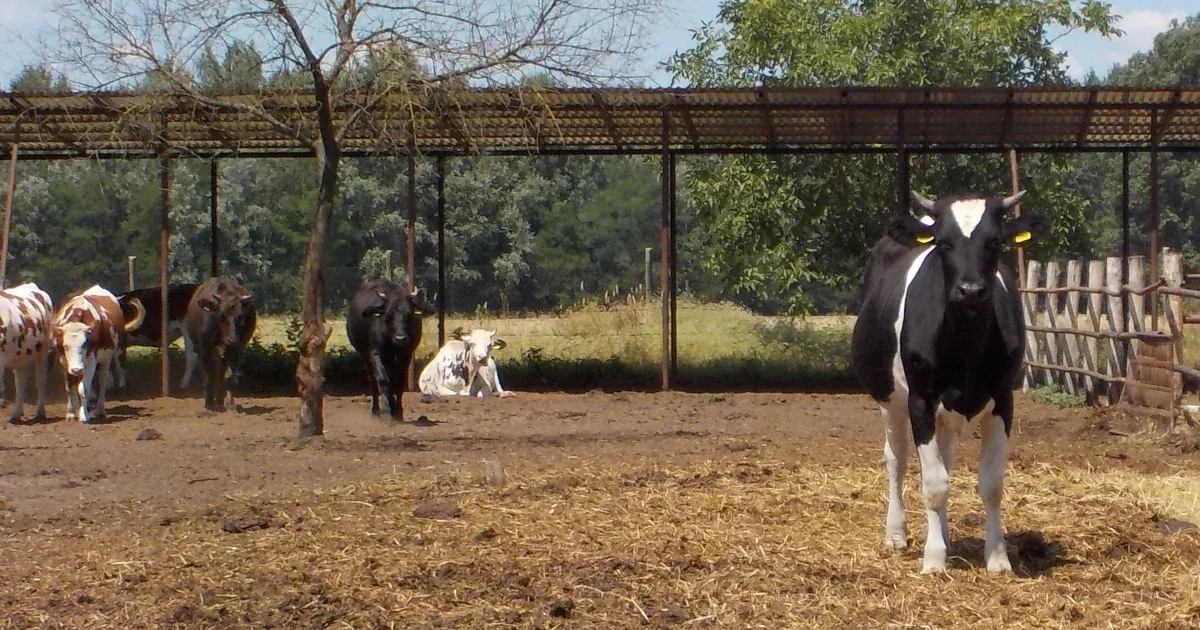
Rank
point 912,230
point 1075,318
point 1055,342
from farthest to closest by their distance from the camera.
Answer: point 1055,342 < point 1075,318 < point 912,230

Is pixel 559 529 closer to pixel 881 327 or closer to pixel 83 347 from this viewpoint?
pixel 881 327

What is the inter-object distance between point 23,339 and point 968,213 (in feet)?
39.1

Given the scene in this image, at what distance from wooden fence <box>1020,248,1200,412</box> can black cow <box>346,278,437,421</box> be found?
6.39 metres

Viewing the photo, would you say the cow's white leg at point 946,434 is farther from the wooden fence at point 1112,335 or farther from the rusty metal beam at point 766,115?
the rusty metal beam at point 766,115

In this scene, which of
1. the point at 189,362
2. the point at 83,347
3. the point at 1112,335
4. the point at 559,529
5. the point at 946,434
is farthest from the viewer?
the point at 189,362

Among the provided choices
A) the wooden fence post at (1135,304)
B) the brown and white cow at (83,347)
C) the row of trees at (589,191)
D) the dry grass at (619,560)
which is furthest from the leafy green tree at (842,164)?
the dry grass at (619,560)

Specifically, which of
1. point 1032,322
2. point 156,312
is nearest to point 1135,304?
point 1032,322

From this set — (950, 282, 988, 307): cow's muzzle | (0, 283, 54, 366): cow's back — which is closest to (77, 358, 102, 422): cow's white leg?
(0, 283, 54, 366): cow's back

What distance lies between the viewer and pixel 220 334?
16266mm

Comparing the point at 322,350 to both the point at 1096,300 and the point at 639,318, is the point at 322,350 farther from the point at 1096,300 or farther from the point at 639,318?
the point at 639,318

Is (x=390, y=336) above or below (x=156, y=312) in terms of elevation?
below

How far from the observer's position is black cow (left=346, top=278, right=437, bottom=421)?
1444cm

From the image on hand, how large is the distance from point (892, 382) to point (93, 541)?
15.4 feet

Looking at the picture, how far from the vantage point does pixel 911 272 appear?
24.4 ft
